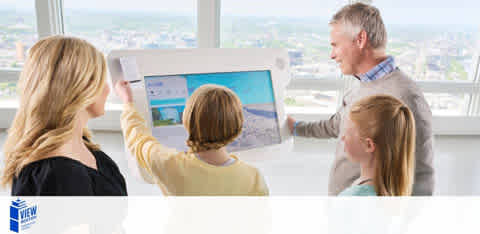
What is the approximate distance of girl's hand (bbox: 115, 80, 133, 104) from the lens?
138 centimetres

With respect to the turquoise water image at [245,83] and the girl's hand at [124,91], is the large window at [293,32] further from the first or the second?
the girl's hand at [124,91]

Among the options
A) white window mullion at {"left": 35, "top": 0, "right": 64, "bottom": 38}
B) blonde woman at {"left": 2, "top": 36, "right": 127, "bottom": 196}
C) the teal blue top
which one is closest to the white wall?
white window mullion at {"left": 35, "top": 0, "right": 64, "bottom": 38}

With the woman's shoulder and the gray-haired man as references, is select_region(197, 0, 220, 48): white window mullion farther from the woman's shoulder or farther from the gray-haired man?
the woman's shoulder

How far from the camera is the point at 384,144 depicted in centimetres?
101

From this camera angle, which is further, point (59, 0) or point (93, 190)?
point (59, 0)

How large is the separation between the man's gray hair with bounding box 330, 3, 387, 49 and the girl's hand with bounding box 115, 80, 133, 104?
2.95 feet

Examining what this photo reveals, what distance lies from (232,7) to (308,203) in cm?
150

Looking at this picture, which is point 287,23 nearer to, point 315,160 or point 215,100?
point 315,160

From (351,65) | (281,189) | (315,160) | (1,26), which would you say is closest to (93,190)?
(351,65)

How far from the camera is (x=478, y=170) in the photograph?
8.58 ft

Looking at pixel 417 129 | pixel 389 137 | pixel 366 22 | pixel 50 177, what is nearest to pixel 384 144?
pixel 389 137

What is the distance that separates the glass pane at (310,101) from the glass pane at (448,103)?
0.79m

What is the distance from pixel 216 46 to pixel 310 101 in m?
0.86

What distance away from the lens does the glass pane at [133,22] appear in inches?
103
